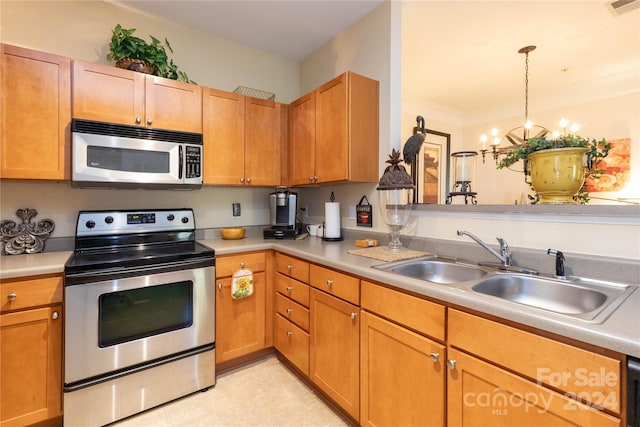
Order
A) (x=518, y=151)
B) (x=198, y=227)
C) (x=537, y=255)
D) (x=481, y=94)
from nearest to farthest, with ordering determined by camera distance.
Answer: (x=537, y=255) < (x=518, y=151) < (x=198, y=227) < (x=481, y=94)

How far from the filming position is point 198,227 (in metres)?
2.49

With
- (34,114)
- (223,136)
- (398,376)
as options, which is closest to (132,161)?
(34,114)

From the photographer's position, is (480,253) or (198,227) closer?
(480,253)

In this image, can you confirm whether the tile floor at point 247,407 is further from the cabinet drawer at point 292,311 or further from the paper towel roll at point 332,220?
the paper towel roll at point 332,220

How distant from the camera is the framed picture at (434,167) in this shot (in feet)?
13.5

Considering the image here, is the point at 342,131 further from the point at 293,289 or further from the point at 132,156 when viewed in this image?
the point at 132,156

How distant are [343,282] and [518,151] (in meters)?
1.13

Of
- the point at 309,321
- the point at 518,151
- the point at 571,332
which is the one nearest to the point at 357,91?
the point at 518,151

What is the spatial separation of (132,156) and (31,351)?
117 centimetres

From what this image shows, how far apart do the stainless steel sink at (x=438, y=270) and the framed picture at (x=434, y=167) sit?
8.20ft

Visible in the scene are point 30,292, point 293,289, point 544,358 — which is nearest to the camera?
point 544,358

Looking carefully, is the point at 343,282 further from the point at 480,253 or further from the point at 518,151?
the point at 518,151

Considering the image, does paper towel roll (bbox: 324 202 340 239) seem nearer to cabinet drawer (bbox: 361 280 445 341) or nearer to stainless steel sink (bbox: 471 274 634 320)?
cabinet drawer (bbox: 361 280 445 341)

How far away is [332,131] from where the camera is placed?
217 centimetres
